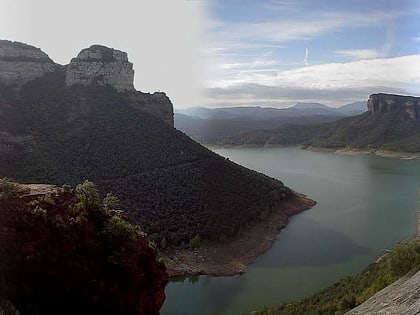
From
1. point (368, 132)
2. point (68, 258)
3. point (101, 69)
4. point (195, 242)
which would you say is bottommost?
point (195, 242)

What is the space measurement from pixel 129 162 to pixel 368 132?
1929 inches

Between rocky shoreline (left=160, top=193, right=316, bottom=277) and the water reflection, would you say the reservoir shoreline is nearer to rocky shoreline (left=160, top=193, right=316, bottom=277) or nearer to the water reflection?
the water reflection

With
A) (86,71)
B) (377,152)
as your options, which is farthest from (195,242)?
(377,152)

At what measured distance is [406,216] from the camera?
2528 centimetres

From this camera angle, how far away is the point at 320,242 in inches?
805

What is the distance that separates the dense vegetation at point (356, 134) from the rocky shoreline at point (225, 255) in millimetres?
38236

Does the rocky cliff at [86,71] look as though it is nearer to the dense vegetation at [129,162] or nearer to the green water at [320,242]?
the dense vegetation at [129,162]

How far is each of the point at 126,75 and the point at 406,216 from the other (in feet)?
56.2

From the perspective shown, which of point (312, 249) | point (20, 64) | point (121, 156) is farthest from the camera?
point (20, 64)

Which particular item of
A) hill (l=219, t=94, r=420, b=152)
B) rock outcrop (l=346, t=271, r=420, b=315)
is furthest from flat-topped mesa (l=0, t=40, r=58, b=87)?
hill (l=219, t=94, r=420, b=152)

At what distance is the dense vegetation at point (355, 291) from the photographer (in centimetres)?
1028

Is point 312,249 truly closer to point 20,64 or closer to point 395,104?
point 20,64

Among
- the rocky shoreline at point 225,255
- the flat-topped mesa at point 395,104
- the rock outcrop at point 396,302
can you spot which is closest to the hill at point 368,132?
the flat-topped mesa at point 395,104

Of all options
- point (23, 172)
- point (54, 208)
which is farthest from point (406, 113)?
point (54, 208)
